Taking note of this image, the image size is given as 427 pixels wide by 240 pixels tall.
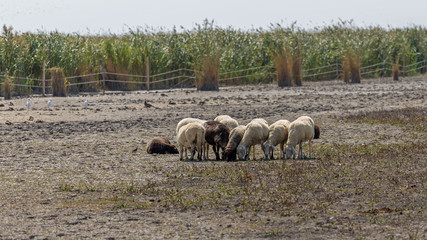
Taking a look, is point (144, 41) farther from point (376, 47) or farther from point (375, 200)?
point (375, 200)

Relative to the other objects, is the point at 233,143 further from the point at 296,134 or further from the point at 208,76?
the point at 208,76

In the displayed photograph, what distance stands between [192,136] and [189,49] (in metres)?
24.3

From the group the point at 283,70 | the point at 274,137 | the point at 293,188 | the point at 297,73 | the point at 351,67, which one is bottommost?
the point at 293,188

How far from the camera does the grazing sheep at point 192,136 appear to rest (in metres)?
13.0

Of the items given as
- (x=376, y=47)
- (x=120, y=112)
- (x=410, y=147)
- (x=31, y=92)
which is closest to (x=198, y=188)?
(x=410, y=147)

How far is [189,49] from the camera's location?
36.9m

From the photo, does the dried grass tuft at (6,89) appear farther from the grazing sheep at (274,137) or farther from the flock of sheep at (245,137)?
the grazing sheep at (274,137)

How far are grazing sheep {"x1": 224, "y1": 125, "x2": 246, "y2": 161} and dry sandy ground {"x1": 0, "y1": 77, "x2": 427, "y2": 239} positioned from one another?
905mm

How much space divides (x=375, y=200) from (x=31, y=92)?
23902 mm

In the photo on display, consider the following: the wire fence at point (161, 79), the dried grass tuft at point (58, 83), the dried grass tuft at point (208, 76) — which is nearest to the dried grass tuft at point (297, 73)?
the wire fence at point (161, 79)

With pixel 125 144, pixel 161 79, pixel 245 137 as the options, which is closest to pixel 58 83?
pixel 161 79

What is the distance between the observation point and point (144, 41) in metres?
37.0

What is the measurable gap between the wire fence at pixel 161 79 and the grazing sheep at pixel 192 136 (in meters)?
18.1

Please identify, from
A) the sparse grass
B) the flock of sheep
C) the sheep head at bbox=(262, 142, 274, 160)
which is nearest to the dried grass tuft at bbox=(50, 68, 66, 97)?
the flock of sheep
